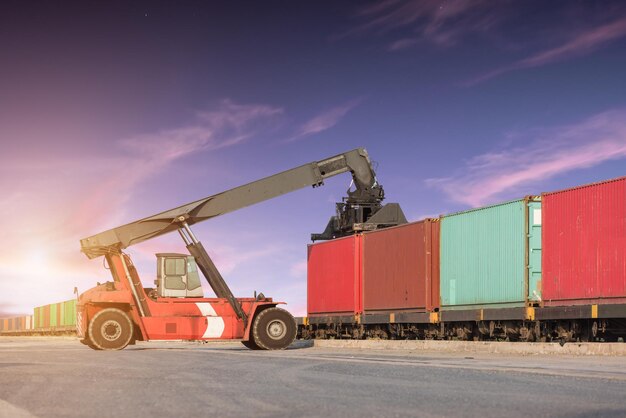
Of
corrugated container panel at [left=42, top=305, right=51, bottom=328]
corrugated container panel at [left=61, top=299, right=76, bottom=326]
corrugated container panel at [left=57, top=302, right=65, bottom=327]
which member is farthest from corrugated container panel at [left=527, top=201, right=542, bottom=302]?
corrugated container panel at [left=42, top=305, right=51, bottom=328]

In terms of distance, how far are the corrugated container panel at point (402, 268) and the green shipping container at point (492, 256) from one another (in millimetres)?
552

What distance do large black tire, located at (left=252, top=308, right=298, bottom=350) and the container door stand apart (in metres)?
6.64

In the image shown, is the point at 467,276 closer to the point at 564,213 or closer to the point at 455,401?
the point at 564,213

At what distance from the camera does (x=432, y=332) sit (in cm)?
2678

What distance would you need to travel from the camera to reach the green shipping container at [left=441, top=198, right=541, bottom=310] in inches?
867

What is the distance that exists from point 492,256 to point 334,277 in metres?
9.87

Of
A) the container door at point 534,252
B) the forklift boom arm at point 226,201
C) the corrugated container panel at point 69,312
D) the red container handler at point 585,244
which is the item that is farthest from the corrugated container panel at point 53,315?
the red container handler at point 585,244

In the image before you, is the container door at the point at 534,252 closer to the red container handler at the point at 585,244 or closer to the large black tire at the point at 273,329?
the red container handler at the point at 585,244

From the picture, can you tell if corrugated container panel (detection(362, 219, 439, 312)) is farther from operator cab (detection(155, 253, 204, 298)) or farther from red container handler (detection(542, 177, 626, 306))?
operator cab (detection(155, 253, 204, 298))

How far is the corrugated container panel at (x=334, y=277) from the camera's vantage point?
30547mm

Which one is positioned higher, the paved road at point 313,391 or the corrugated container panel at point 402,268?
the corrugated container panel at point 402,268

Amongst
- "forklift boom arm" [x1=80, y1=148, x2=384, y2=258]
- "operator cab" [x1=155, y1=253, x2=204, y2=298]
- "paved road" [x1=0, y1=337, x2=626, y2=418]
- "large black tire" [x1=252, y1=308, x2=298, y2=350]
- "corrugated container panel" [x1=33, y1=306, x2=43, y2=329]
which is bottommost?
"corrugated container panel" [x1=33, y1=306, x2=43, y2=329]

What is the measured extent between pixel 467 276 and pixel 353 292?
6.78m

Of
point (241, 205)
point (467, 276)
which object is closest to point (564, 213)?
point (467, 276)
